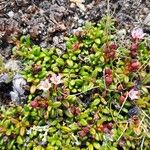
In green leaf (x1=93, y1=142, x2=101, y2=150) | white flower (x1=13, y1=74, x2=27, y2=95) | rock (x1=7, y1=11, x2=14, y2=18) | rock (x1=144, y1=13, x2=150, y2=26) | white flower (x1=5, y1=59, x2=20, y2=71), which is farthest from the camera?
rock (x1=7, y1=11, x2=14, y2=18)

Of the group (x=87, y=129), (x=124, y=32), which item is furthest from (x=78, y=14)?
(x=87, y=129)

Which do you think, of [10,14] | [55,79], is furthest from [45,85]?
[10,14]

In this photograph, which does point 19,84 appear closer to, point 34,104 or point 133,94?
point 34,104

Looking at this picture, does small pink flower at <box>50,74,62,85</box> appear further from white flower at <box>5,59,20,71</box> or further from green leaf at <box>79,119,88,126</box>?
white flower at <box>5,59,20,71</box>

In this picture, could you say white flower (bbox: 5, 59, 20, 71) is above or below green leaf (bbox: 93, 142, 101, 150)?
above

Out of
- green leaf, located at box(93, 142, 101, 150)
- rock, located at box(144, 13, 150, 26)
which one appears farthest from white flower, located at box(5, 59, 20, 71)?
rock, located at box(144, 13, 150, 26)

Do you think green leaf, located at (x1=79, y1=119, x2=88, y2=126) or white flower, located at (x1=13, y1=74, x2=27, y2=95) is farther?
white flower, located at (x1=13, y1=74, x2=27, y2=95)

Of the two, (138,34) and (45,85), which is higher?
(138,34)

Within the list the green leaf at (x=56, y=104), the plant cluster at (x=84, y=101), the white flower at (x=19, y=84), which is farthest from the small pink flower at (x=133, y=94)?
the white flower at (x=19, y=84)
